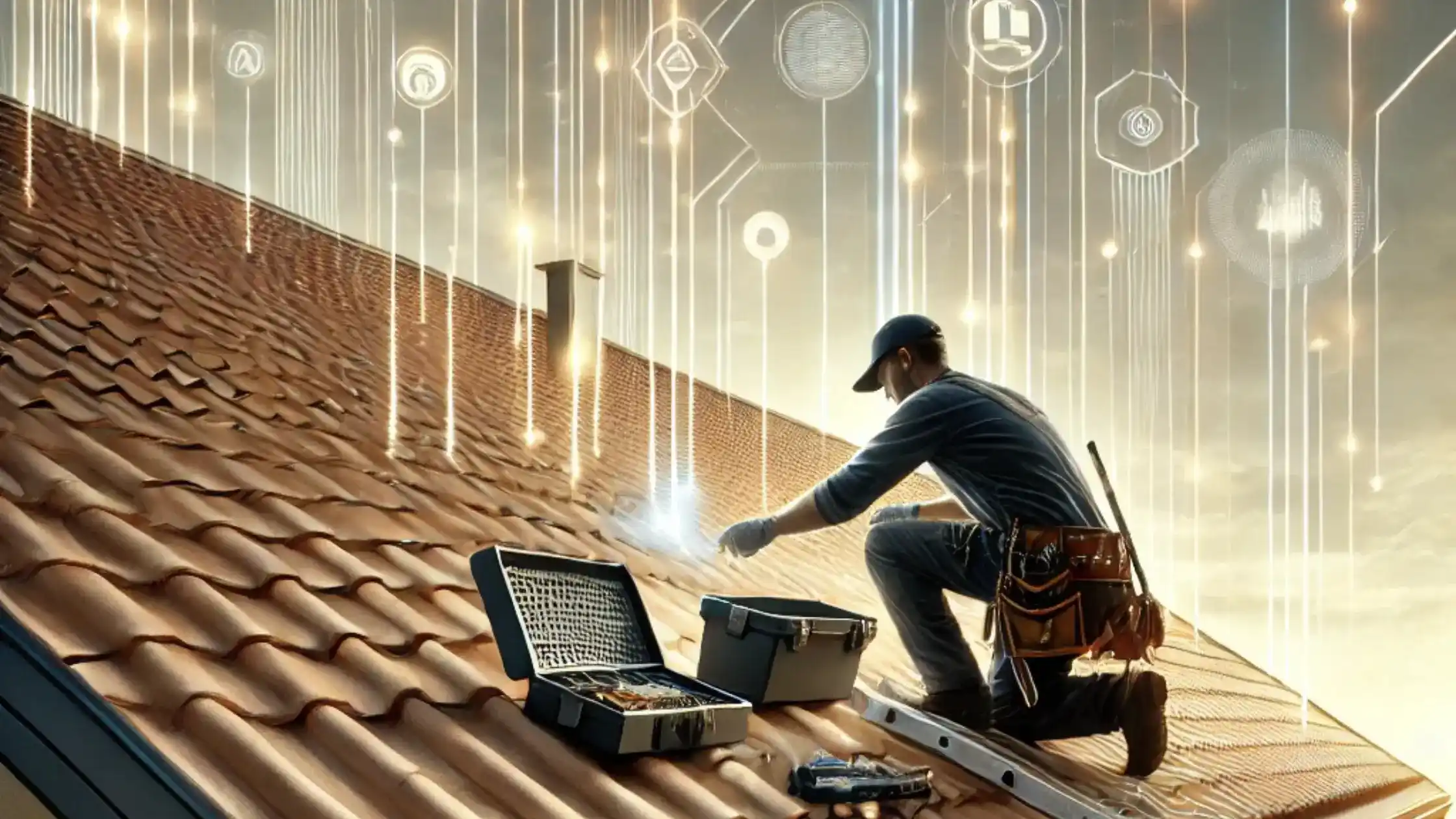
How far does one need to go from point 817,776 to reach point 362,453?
153cm

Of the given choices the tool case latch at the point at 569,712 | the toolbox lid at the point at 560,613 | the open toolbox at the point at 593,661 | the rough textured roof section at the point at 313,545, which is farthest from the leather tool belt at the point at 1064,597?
the tool case latch at the point at 569,712

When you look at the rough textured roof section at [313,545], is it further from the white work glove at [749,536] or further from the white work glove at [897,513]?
the white work glove at [897,513]

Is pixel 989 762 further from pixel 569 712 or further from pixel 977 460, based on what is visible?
pixel 569 712

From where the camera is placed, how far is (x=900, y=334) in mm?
2873

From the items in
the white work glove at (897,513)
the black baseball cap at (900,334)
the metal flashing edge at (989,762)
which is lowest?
the metal flashing edge at (989,762)

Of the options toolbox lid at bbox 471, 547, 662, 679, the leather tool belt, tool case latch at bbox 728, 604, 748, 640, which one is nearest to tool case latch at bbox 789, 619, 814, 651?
tool case latch at bbox 728, 604, 748, 640

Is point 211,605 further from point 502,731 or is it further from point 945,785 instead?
point 945,785

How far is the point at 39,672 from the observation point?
162cm

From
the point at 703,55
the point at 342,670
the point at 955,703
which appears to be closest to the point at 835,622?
the point at 955,703

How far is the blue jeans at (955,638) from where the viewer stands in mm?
2785

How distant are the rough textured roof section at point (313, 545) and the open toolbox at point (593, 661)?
0.05 m

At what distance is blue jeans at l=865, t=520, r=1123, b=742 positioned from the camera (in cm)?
279

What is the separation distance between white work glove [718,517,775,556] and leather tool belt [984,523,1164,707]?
526mm

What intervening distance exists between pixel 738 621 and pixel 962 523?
0.59 metres
